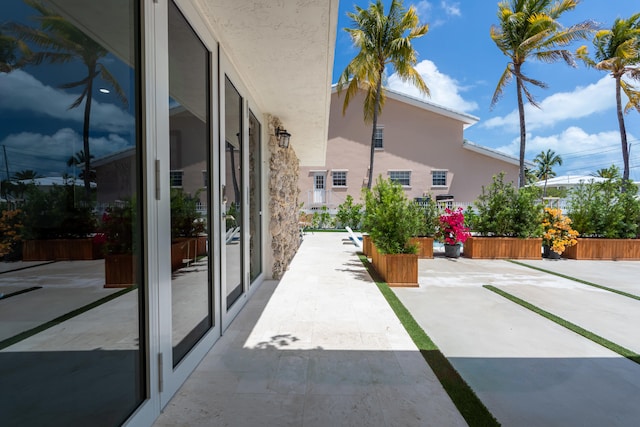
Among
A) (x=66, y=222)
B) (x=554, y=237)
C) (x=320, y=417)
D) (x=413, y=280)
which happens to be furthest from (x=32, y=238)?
(x=554, y=237)

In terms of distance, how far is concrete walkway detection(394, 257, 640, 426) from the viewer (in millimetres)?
1927

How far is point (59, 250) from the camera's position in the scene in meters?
1.18

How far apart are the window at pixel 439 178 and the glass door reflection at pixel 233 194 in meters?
15.4

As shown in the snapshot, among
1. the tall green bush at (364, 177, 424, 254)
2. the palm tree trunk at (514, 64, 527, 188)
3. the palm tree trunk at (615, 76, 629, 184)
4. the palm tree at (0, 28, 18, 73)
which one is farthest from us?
the palm tree trunk at (615, 76, 629, 184)

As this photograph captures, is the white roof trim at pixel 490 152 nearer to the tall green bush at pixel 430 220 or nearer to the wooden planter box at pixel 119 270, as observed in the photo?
the tall green bush at pixel 430 220

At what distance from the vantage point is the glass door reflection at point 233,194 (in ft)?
10.2

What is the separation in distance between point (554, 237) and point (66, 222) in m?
9.29

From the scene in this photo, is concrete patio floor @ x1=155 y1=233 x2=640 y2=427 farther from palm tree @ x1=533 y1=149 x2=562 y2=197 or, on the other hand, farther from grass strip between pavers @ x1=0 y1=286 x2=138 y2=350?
palm tree @ x1=533 y1=149 x2=562 y2=197

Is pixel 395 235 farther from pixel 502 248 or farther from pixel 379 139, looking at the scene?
pixel 379 139

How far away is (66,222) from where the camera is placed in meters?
1.21

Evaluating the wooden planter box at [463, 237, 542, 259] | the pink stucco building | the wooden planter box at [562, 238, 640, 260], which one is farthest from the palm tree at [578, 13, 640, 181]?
the wooden planter box at [463, 237, 542, 259]

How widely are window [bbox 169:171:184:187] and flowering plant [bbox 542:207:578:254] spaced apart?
853 centimetres

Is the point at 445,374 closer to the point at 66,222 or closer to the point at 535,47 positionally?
the point at 66,222

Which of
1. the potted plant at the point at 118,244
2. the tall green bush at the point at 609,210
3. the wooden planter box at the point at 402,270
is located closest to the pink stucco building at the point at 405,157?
the tall green bush at the point at 609,210
